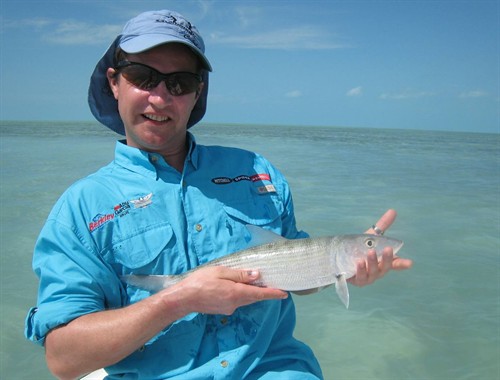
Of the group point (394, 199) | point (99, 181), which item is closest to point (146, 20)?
point (99, 181)

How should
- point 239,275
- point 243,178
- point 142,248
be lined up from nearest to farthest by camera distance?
1. point 239,275
2. point 142,248
3. point 243,178

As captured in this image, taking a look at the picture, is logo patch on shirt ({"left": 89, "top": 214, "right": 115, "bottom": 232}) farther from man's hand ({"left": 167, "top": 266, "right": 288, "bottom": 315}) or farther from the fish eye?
the fish eye

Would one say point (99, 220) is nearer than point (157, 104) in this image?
Yes

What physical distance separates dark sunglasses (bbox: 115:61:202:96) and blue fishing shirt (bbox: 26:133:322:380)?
0.38 m

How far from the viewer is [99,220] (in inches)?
89.0

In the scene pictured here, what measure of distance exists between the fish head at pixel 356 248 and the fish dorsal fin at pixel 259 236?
395 millimetres

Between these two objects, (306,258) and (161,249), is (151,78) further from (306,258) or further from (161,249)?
(306,258)

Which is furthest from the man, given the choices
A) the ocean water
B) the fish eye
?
the ocean water

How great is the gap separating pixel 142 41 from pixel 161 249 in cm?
113

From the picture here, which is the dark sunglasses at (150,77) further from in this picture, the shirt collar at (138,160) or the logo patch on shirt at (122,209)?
the logo patch on shirt at (122,209)

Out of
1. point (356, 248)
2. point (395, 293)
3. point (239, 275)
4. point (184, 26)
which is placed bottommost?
point (395, 293)

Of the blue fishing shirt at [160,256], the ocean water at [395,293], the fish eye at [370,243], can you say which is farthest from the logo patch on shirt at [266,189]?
the ocean water at [395,293]

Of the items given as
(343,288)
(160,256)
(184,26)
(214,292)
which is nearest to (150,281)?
(160,256)

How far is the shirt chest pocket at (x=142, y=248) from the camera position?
2.27 meters
